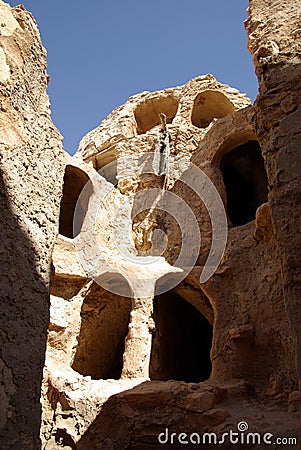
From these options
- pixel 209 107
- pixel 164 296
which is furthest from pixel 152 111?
pixel 164 296

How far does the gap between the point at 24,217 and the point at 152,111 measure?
528 inches

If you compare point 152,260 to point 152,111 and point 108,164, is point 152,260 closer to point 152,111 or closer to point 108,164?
point 108,164

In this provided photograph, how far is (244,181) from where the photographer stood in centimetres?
1238

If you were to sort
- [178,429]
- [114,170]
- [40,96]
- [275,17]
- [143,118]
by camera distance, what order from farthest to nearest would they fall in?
[143,118] < [114,170] < [178,429] < [275,17] < [40,96]

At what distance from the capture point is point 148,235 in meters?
10.1

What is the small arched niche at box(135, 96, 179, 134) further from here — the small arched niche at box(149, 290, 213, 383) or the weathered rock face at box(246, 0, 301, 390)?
the weathered rock face at box(246, 0, 301, 390)

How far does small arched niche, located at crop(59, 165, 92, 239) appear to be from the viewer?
32.8 ft

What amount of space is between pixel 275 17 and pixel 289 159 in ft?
5.93

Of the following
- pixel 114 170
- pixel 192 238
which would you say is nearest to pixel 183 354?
pixel 192 238

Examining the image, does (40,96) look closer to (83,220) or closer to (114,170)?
(83,220)

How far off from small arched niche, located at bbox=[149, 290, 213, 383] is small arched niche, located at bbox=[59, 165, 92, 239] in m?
2.97

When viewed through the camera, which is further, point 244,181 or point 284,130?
point 244,181

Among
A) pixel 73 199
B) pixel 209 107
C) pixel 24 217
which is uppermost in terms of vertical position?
pixel 209 107

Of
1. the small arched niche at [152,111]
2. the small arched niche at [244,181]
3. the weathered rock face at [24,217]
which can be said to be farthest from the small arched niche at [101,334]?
the small arched niche at [152,111]
